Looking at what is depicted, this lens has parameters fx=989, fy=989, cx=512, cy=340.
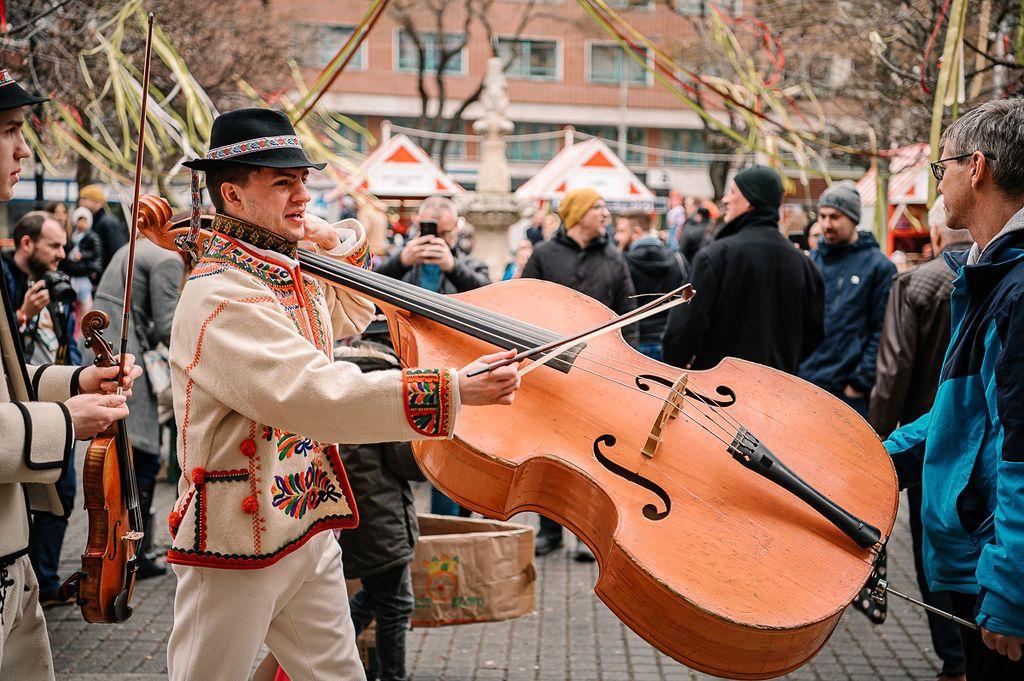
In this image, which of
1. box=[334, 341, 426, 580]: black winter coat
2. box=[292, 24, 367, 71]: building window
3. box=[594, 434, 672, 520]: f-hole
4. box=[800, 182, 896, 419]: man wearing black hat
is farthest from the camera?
box=[292, 24, 367, 71]: building window

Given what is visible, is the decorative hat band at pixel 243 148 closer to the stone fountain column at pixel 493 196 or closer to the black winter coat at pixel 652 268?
the black winter coat at pixel 652 268

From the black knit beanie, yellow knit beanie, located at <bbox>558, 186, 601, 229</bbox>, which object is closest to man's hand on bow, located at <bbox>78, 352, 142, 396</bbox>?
the black knit beanie

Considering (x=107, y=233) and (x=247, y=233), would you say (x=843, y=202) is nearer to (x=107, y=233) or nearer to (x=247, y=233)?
(x=247, y=233)

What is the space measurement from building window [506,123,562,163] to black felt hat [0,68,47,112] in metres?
38.8

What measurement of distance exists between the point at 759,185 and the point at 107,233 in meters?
7.96

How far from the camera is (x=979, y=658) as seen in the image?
264 cm

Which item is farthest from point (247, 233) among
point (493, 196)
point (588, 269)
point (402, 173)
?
point (493, 196)

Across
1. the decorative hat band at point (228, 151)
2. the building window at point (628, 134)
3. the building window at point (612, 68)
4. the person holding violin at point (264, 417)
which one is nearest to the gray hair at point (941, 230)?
the person holding violin at point (264, 417)

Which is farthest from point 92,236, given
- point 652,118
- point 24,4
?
point 652,118

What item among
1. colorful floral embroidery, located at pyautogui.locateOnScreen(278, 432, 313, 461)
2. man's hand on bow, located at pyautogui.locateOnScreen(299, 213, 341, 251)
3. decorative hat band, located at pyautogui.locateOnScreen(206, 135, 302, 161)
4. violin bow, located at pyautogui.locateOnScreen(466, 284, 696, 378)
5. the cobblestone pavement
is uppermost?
decorative hat band, located at pyautogui.locateOnScreen(206, 135, 302, 161)

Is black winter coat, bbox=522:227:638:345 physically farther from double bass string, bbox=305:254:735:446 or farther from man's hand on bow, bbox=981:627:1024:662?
man's hand on bow, bbox=981:627:1024:662

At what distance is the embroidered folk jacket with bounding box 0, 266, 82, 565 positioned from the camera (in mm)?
2330

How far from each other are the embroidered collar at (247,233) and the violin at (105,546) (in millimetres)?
489

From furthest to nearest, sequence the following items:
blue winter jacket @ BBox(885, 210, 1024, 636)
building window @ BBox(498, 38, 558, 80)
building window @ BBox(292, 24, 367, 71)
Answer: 1. building window @ BBox(498, 38, 558, 80)
2. building window @ BBox(292, 24, 367, 71)
3. blue winter jacket @ BBox(885, 210, 1024, 636)
